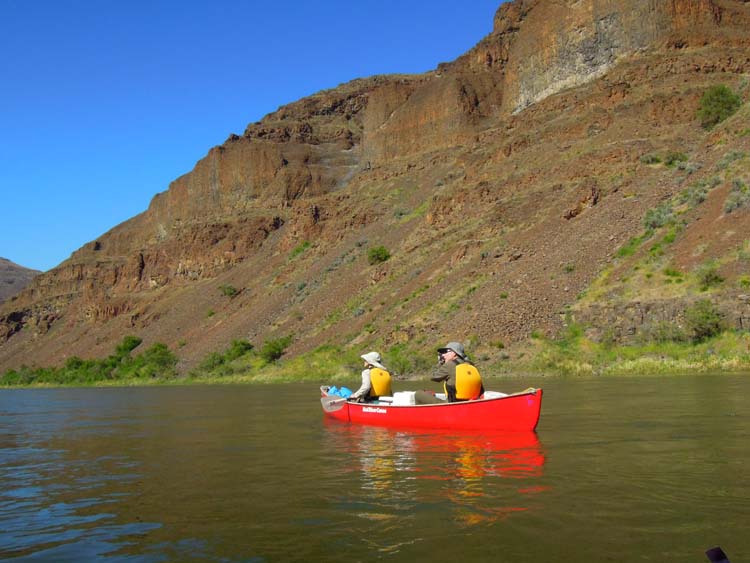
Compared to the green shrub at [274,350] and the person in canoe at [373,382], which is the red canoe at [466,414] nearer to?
the person in canoe at [373,382]

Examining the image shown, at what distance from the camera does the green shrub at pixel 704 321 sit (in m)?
29.1

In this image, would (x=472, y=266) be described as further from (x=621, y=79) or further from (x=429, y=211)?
(x=621, y=79)

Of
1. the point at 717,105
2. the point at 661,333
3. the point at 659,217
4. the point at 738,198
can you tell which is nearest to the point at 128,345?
the point at 659,217

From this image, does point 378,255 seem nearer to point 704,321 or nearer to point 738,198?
point 738,198

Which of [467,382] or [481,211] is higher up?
[481,211]

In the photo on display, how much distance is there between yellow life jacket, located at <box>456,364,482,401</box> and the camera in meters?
13.7

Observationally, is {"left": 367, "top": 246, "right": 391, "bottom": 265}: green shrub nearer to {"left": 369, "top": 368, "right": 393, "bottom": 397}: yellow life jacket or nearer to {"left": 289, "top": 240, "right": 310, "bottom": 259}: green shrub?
{"left": 289, "top": 240, "right": 310, "bottom": 259}: green shrub

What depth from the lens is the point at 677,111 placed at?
2000 inches

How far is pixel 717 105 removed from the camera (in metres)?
47.2

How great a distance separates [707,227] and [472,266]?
1486cm

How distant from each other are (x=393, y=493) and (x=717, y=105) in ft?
154

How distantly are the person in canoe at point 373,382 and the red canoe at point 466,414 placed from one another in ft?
1.31

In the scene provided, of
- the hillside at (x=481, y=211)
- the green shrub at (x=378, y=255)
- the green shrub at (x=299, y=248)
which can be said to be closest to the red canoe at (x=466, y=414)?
the hillside at (x=481, y=211)

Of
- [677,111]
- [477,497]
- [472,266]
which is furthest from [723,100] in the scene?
[477,497]
